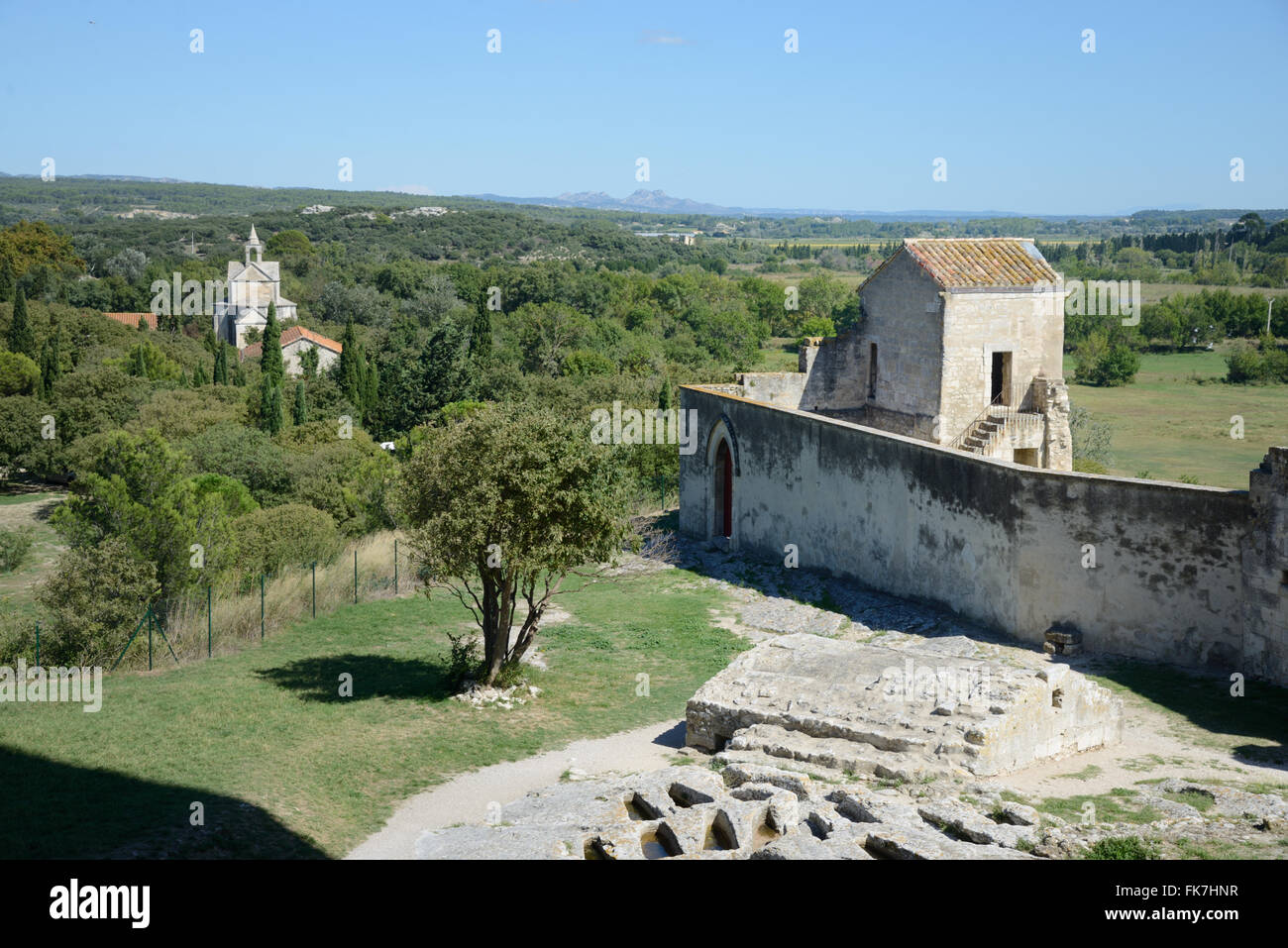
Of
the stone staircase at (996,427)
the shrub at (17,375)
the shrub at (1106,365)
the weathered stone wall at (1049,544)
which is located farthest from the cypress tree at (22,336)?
the shrub at (1106,365)

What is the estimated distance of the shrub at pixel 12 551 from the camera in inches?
1470

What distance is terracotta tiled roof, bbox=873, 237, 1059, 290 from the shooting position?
2592 cm

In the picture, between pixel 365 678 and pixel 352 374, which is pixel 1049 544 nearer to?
pixel 365 678

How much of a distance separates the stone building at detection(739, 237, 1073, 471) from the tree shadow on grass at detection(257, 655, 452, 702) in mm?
12833

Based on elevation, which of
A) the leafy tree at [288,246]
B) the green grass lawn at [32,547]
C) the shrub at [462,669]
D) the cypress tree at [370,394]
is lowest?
the green grass lawn at [32,547]

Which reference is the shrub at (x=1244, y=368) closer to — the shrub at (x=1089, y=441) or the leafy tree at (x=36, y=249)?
the shrub at (x=1089, y=441)

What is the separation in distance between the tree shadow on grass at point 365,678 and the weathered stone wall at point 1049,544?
9.28 meters

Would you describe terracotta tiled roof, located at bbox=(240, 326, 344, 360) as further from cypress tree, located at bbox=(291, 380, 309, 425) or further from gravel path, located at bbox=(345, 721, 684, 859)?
gravel path, located at bbox=(345, 721, 684, 859)

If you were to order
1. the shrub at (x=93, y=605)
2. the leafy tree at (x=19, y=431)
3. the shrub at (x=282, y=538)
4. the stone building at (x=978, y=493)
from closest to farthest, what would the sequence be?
the stone building at (x=978, y=493)
the shrub at (x=93, y=605)
the shrub at (x=282, y=538)
the leafy tree at (x=19, y=431)

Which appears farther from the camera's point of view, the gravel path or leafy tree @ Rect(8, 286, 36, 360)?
leafy tree @ Rect(8, 286, 36, 360)

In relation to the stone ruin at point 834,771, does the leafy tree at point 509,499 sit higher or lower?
higher

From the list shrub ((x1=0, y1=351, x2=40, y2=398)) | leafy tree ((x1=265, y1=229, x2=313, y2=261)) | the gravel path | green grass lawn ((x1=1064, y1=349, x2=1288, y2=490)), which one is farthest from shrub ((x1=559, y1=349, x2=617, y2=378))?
leafy tree ((x1=265, y1=229, x2=313, y2=261))

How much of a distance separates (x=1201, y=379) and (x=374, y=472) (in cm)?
7134
